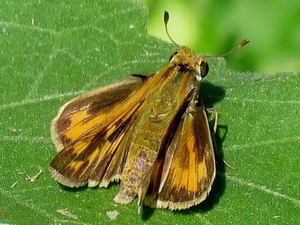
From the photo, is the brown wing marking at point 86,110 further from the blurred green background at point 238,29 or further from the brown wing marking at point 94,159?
the blurred green background at point 238,29

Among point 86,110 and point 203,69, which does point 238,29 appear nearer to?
point 203,69

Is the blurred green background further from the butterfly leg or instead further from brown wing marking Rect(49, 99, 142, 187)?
brown wing marking Rect(49, 99, 142, 187)

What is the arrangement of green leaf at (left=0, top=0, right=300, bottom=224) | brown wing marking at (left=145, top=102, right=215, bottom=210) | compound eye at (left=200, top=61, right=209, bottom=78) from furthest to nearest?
1. compound eye at (left=200, top=61, right=209, bottom=78)
2. green leaf at (left=0, top=0, right=300, bottom=224)
3. brown wing marking at (left=145, top=102, right=215, bottom=210)

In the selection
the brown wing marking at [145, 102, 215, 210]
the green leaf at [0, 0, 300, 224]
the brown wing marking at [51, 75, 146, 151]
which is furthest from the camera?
the brown wing marking at [51, 75, 146, 151]

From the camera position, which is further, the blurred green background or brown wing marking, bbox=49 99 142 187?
the blurred green background

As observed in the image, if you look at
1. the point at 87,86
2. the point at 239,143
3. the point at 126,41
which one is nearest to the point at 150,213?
the point at 239,143

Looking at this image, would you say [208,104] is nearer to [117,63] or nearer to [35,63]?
[117,63]

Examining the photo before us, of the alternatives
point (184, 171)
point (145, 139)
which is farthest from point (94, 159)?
point (184, 171)

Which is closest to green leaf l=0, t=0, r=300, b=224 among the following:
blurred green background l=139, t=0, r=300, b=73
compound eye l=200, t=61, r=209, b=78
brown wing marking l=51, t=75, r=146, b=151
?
brown wing marking l=51, t=75, r=146, b=151
